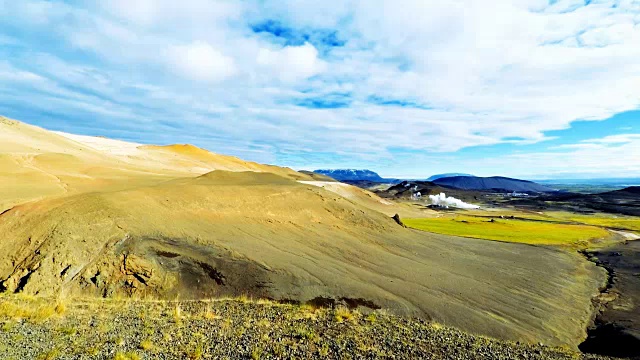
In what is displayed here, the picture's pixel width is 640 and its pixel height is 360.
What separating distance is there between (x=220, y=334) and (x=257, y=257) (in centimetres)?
749

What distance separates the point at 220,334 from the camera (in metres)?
11.2

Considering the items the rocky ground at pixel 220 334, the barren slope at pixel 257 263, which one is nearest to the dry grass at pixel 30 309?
the rocky ground at pixel 220 334

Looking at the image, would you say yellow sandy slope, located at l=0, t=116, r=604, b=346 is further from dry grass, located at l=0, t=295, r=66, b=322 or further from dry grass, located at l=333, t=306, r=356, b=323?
dry grass, located at l=333, t=306, r=356, b=323

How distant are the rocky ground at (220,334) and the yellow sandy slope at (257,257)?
1.74m

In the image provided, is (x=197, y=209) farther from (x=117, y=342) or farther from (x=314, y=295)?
(x=117, y=342)

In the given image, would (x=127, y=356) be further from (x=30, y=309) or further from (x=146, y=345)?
(x=30, y=309)

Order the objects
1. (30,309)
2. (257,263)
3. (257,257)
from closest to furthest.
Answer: (30,309)
(257,263)
(257,257)

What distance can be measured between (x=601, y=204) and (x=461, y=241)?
124m

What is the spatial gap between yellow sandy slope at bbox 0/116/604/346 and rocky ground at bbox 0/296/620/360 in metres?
1.74

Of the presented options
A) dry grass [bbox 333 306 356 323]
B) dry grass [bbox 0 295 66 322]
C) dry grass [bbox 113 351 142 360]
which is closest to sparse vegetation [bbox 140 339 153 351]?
dry grass [bbox 113 351 142 360]

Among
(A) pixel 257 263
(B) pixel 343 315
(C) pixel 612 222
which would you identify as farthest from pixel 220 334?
(C) pixel 612 222

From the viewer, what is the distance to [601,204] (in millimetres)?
124562

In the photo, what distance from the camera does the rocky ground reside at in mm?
9648

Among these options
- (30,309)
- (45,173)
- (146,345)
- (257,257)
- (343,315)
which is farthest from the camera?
(45,173)
